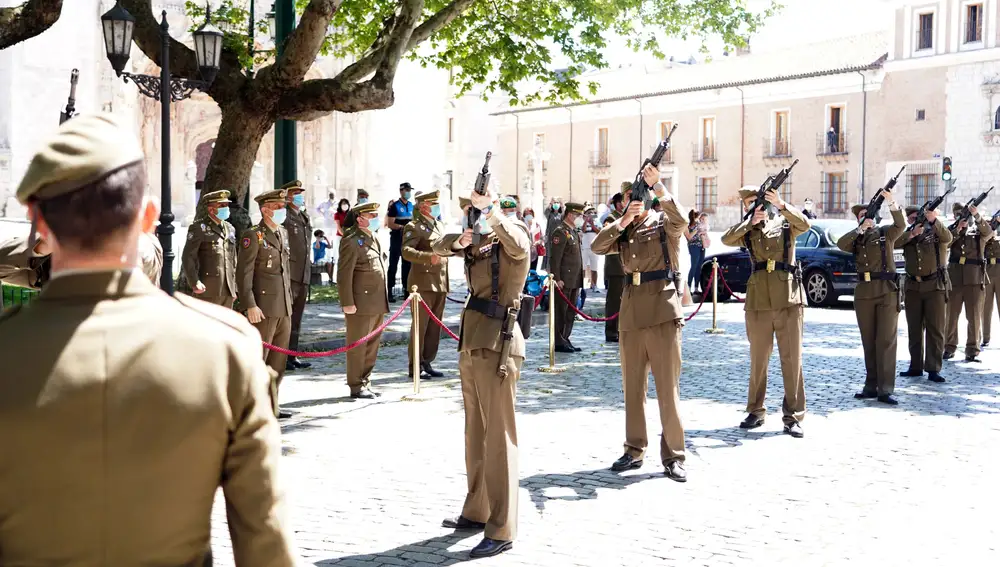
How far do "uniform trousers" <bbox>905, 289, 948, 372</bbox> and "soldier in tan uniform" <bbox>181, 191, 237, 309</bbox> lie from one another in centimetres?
742

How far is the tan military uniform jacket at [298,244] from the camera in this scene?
40.7 feet

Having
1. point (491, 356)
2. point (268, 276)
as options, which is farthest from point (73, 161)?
point (268, 276)

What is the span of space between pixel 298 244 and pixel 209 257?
6.46 feet

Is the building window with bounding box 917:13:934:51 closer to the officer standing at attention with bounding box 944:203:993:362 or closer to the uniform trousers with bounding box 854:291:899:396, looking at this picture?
the officer standing at attention with bounding box 944:203:993:362

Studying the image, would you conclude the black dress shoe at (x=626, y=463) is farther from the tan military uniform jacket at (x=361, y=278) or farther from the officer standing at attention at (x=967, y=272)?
the officer standing at attention at (x=967, y=272)

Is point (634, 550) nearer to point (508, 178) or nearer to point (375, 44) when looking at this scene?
point (375, 44)

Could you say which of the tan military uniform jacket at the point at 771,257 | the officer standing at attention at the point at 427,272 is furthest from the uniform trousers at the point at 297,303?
the tan military uniform jacket at the point at 771,257

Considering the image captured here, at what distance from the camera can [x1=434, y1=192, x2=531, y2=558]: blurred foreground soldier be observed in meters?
5.88

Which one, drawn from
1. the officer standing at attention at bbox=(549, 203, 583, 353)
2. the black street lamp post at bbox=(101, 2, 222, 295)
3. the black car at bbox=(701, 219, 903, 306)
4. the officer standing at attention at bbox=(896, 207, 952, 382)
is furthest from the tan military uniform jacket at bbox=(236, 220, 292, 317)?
the black car at bbox=(701, 219, 903, 306)

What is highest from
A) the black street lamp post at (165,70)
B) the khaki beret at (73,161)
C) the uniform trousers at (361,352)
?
the black street lamp post at (165,70)

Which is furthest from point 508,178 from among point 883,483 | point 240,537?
point 240,537

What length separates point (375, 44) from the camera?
49.9ft

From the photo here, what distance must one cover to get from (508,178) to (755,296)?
58277mm

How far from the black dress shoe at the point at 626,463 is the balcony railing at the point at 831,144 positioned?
147 feet
